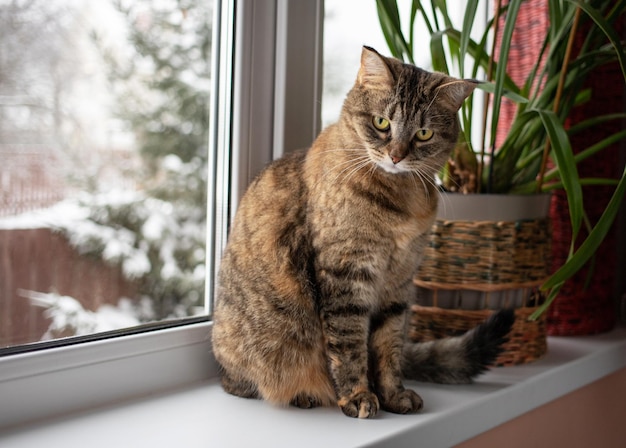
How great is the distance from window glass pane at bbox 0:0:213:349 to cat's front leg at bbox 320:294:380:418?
0.37m

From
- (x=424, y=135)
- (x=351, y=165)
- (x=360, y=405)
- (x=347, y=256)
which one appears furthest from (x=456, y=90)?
(x=360, y=405)

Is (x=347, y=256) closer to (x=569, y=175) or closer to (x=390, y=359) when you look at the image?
(x=390, y=359)

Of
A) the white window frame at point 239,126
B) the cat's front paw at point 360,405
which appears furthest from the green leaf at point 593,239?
the white window frame at point 239,126

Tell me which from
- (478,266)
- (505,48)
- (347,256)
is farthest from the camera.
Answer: (478,266)

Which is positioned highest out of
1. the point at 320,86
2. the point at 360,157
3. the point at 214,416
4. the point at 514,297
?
the point at 320,86

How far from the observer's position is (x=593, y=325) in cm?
165

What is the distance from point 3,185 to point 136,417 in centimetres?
41

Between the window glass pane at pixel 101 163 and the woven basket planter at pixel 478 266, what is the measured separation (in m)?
0.47

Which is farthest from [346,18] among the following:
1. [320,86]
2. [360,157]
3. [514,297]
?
[514,297]

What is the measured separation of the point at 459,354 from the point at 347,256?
0.33 metres

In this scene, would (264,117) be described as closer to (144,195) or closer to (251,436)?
(144,195)

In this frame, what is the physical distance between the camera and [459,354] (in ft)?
3.95

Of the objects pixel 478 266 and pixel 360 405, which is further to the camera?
pixel 478 266

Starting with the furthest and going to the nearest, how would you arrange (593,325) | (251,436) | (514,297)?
(593,325) < (514,297) < (251,436)
